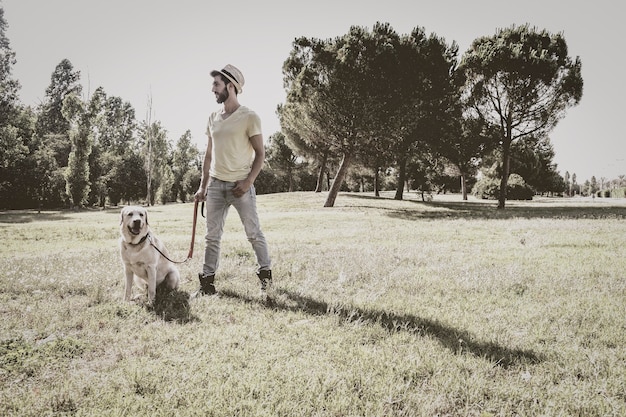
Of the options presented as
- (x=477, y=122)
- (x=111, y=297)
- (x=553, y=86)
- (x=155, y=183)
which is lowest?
(x=111, y=297)

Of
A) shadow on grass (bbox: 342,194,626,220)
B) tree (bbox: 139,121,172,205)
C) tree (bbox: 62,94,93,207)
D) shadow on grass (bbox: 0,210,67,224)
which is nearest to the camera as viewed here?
shadow on grass (bbox: 342,194,626,220)

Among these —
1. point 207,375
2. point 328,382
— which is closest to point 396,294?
point 328,382

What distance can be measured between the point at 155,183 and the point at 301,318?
1882 inches

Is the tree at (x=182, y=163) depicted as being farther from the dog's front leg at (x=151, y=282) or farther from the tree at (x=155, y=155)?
the dog's front leg at (x=151, y=282)

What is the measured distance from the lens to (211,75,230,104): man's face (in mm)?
4746

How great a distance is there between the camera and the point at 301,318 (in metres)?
3.96

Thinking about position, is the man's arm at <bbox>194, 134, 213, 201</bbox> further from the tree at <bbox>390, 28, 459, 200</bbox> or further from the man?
the tree at <bbox>390, 28, 459, 200</bbox>

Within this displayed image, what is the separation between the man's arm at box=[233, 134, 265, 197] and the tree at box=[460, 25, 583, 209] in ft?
82.2

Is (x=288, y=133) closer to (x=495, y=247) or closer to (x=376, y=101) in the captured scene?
(x=376, y=101)

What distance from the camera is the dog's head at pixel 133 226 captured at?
14.9ft

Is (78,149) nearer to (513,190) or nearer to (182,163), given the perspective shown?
(182,163)

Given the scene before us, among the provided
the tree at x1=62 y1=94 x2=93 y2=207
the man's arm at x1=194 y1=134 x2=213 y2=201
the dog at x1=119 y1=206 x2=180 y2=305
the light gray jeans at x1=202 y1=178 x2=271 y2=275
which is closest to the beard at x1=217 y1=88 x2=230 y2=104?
the man's arm at x1=194 y1=134 x2=213 y2=201

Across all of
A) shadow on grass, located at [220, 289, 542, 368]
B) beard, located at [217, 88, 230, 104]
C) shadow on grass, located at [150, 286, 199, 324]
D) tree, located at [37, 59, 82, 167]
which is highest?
tree, located at [37, 59, 82, 167]

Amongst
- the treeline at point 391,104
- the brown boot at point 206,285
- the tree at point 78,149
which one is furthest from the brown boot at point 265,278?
the tree at point 78,149
